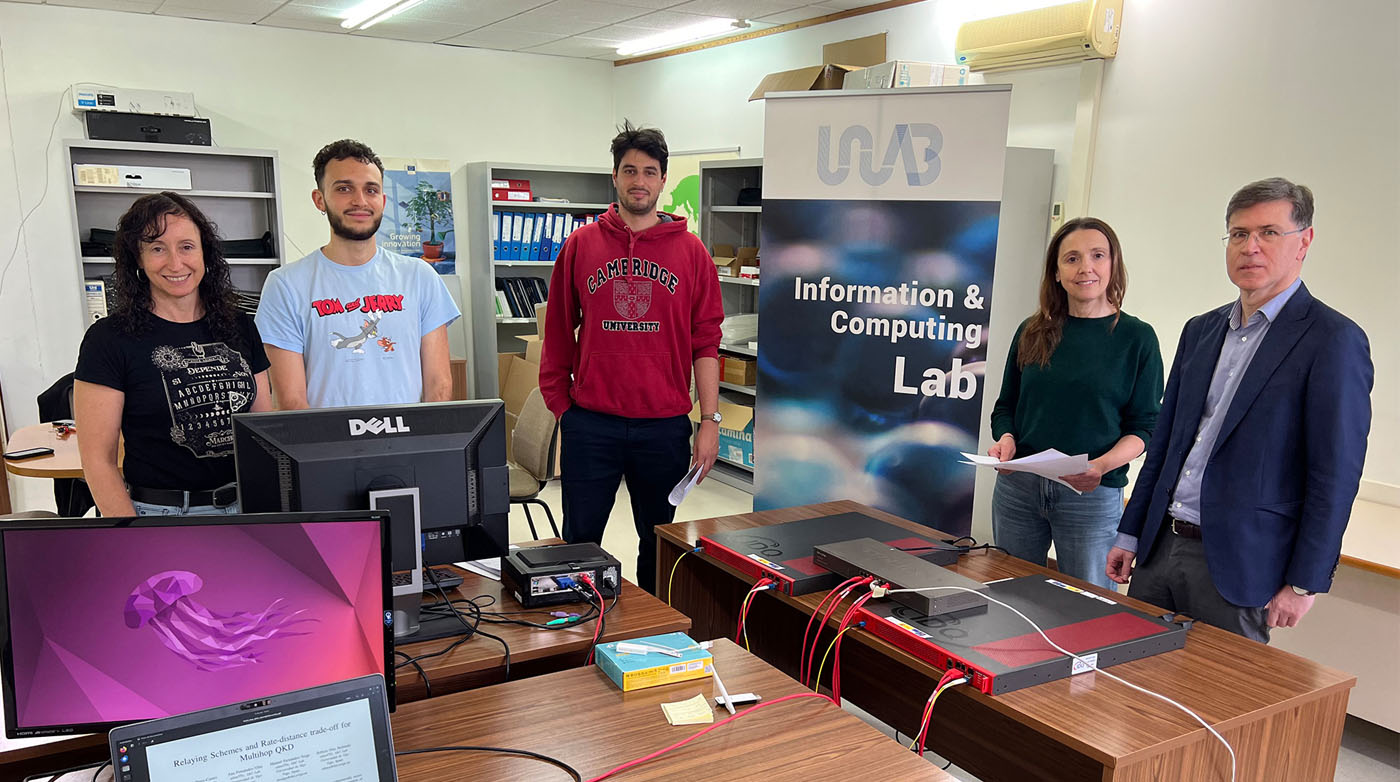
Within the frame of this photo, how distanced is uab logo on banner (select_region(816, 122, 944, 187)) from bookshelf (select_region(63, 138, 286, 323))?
3775 millimetres

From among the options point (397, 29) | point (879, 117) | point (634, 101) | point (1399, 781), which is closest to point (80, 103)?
point (397, 29)

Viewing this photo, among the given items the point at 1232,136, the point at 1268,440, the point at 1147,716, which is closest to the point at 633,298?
the point at 1268,440

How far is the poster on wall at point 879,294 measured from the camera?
281cm

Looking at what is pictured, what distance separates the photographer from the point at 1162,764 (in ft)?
4.31

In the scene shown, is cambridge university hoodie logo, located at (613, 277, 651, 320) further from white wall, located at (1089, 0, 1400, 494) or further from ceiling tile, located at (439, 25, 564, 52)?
ceiling tile, located at (439, 25, 564, 52)

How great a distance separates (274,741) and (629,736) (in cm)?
51

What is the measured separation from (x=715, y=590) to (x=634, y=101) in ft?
16.8

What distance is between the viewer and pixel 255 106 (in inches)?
216

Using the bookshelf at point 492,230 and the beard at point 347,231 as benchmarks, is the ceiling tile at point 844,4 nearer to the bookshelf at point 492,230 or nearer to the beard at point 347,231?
the bookshelf at point 492,230

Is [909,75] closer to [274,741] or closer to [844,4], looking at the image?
[844,4]

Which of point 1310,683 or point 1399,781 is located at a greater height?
point 1310,683

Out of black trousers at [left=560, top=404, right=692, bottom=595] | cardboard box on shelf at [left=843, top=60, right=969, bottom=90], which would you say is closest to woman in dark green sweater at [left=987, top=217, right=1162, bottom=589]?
black trousers at [left=560, top=404, right=692, bottom=595]

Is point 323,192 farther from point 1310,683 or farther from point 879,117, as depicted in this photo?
point 1310,683

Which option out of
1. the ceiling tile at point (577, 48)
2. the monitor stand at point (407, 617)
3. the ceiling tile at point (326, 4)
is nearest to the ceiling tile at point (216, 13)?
the ceiling tile at point (326, 4)
